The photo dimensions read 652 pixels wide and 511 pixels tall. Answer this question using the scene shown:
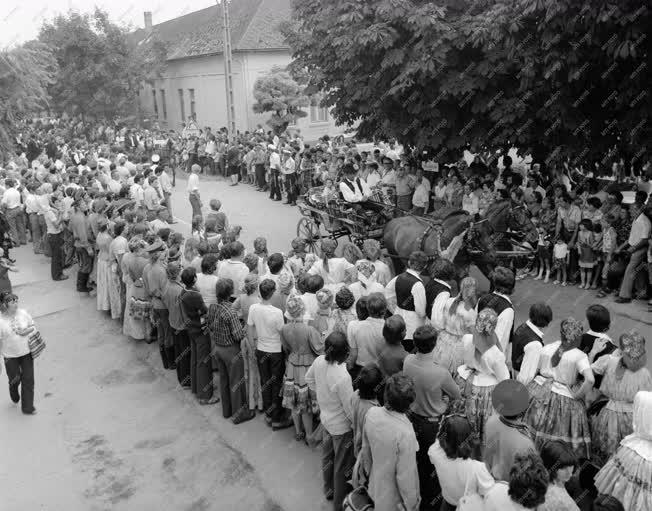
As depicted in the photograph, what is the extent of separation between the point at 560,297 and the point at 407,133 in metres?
4.33

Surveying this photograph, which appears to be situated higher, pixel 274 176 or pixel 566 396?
pixel 274 176

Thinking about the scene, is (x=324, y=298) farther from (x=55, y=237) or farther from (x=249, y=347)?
(x=55, y=237)

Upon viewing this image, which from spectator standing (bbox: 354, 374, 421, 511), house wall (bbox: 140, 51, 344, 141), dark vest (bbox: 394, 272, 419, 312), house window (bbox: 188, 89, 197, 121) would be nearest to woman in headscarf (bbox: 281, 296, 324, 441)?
dark vest (bbox: 394, 272, 419, 312)

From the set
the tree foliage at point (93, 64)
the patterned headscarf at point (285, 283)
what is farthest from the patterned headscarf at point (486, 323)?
the tree foliage at point (93, 64)

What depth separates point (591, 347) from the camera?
5559mm

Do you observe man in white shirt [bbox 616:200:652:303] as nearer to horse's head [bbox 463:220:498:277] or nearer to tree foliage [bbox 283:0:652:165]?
tree foliage [bbox 283:0:652:165]

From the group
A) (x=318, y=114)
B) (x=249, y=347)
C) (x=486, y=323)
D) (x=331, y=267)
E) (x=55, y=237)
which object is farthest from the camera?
(x=318, y=114)

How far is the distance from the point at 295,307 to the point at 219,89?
96.3 feet

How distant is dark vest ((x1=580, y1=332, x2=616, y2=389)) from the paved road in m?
2.68

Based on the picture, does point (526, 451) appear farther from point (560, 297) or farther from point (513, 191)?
point (513, 191)

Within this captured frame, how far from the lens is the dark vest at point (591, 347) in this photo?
5411mm

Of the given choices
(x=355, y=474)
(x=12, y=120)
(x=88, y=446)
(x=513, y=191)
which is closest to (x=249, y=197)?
(x=12, y=120)

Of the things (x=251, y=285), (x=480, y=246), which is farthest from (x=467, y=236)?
(x=251, y=285)

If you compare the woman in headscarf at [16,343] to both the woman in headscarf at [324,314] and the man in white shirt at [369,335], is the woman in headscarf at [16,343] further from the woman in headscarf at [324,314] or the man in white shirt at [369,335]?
the man in white shirt at [369,335]
